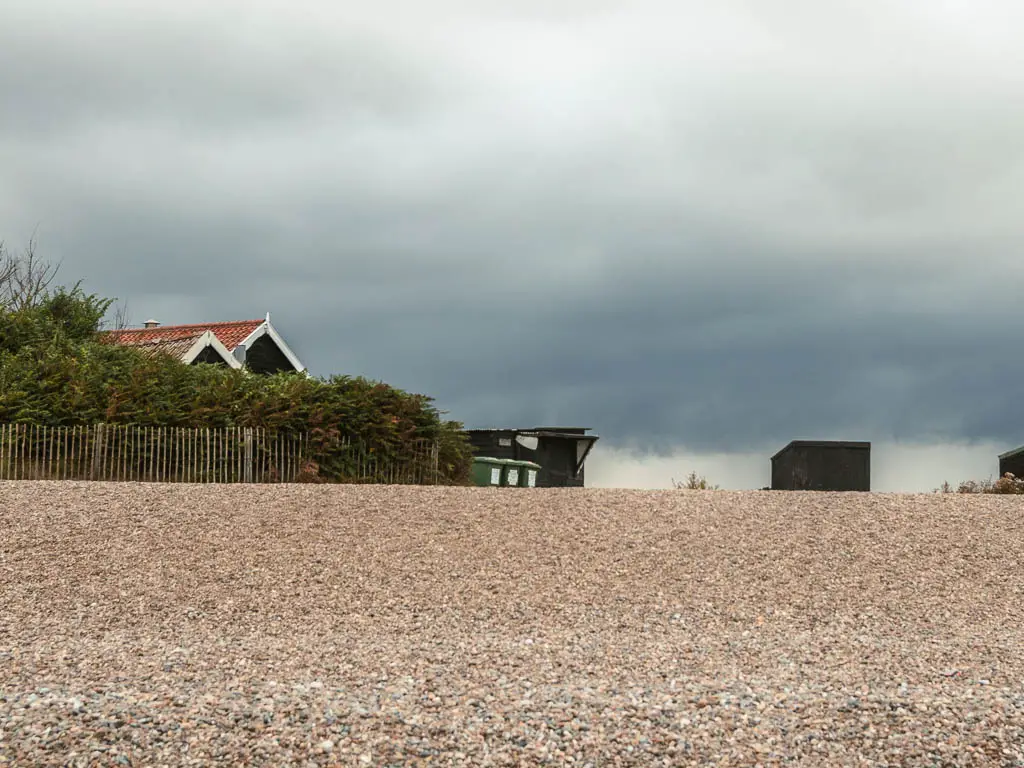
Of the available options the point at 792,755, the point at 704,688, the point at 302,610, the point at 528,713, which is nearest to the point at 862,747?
the point at 792,755

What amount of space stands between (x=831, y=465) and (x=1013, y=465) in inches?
198

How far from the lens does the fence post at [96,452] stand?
17.3 metres

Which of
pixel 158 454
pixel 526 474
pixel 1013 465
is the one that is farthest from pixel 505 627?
pixel 1013 465

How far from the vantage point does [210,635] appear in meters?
8.08

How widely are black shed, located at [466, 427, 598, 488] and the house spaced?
6.03 m

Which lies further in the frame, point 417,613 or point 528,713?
point 417,613

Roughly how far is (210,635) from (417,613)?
1752 mm

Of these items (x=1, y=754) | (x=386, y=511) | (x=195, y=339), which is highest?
(x=195, y=339)

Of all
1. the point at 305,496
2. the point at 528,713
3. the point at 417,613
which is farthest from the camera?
the point at 305,496

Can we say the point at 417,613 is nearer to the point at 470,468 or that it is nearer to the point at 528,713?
the point at 528,713

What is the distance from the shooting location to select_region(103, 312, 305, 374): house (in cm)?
2761

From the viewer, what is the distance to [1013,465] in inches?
814

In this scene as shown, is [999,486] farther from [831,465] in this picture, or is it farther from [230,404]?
[230,404]

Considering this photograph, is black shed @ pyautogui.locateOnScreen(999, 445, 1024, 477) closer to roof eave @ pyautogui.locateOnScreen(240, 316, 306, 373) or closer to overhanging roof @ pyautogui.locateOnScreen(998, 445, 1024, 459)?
overhanging roof @ pyautogui.locateOnScreen(998, 445, 1024, 459)
